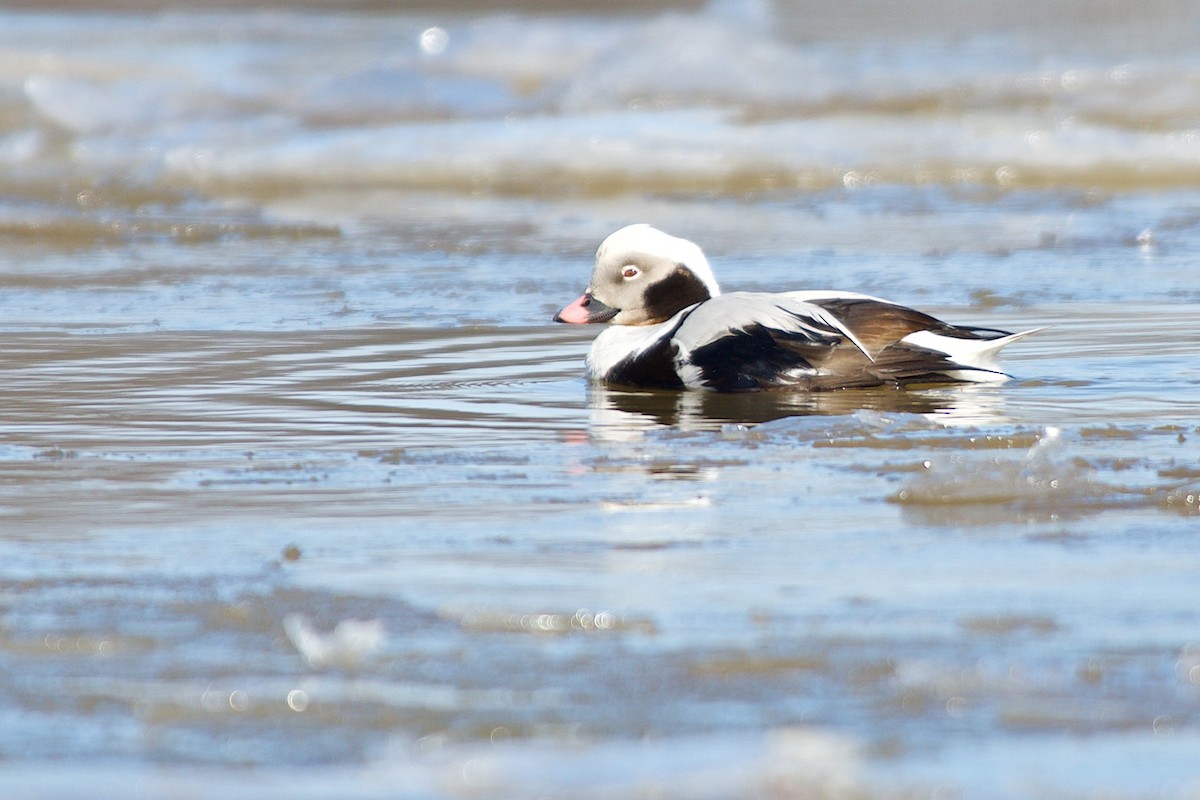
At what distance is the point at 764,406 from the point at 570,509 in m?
1.82

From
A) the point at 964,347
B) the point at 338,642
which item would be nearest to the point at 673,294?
the point at 964,347

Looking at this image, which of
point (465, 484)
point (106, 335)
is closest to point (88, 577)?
point (465, 484)

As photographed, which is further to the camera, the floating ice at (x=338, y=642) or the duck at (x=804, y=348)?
the duck at (x=804, y=348)

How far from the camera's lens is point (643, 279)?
7.07 meters

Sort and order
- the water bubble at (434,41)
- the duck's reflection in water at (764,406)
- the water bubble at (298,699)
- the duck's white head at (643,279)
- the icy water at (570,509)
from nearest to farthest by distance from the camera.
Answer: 1. the icy water at (570,509)
2. the water bubble at (298,699)
3. the duck's reflection in water at (764,406)
4. the duck's white head at (643,279)
5. the water bubble at (434,41)

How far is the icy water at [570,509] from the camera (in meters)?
3.06

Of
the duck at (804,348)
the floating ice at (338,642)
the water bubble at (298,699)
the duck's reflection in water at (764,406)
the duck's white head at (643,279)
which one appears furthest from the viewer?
the duck's white head at (643,279)

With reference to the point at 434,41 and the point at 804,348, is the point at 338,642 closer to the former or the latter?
the point at 804,348

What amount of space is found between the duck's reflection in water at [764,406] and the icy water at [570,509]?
29mm

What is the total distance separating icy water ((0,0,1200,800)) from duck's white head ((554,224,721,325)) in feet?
1.27

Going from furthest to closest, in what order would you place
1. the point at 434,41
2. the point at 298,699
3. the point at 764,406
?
the point at 434,41 → the point at 764,406 → the point at 298,699

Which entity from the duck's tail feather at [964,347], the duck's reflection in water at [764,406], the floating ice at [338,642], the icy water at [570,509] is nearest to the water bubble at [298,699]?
the icy water at [570,509]

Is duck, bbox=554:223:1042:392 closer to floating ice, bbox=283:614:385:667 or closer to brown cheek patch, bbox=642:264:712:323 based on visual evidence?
brown cheek patch, bbox=642:264:712:323

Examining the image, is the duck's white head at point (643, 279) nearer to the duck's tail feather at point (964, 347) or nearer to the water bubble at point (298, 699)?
the duck's tail feather at point (964, 347)
